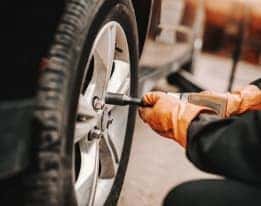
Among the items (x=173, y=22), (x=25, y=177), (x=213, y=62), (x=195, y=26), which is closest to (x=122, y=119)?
(x=25, y=177)

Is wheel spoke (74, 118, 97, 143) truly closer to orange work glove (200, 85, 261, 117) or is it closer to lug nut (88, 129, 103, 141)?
lug nut (88, 129, 103, 141)

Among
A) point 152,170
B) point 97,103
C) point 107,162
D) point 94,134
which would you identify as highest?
point 97,103

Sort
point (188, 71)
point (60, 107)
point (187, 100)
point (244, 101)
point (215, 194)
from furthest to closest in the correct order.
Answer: point (188, 71) < point (244, 101) < point (187, 100) < point (215, 194) < point (60, 107)

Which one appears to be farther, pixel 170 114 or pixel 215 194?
pixel 170 114

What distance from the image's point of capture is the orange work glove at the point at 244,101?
1.78m

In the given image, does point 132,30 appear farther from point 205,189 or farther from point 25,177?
point 25,177

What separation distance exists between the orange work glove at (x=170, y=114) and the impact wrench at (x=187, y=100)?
0.04 metres

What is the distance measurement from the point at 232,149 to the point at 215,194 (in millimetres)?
165

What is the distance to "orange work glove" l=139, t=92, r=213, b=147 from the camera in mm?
1380

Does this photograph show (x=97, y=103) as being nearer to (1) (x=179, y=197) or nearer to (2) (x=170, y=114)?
(2) (x=170, y=114)

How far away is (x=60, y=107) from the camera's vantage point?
1089 mm

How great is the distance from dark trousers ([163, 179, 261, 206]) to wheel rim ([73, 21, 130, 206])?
312 mm

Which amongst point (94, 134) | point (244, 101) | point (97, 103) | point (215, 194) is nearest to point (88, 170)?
point (94, 134)

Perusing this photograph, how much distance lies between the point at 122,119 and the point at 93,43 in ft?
2.12
